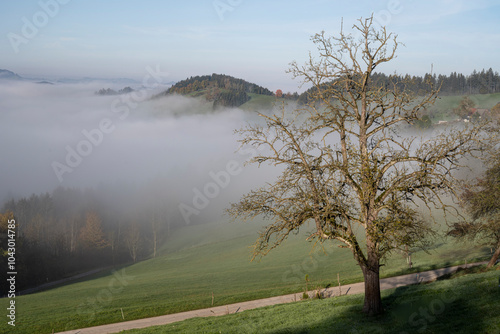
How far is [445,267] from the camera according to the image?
1598 inches

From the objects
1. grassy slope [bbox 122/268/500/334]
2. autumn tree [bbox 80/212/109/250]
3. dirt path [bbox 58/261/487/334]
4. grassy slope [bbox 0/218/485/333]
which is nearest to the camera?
grassy slope [bbox 122/268/500/334]

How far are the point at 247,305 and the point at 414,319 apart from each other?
62.7ft

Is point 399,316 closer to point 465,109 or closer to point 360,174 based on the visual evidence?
point 360,174

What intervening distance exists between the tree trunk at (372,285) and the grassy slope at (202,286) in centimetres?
294

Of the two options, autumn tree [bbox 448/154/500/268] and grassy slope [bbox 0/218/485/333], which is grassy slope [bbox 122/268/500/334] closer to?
grassy slope [bbox 0/218/485/333]

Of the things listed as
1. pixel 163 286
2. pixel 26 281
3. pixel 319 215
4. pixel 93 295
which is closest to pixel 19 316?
pixel 93 295

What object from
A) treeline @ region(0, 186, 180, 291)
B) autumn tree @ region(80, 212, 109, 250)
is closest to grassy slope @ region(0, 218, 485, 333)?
treeline @ region(0, 186, 180, 291)

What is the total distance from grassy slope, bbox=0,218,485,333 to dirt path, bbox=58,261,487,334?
1.93 m

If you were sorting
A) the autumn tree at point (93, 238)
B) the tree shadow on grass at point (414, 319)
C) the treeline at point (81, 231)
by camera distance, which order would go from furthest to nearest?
the autumn tree at point (93, 238) < the treeline at point (81, 231) < the tree shadow on grass at point (414, 319)

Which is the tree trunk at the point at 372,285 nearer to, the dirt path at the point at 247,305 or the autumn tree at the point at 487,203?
the autumn tree at the point at 487,203

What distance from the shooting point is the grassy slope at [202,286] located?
3512 centimetres

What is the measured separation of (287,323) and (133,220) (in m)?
127

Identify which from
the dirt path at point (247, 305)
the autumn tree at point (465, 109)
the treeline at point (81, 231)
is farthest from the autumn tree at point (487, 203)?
the autumn tree at point (465, 109)

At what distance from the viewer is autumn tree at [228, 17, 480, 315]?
16.3m
